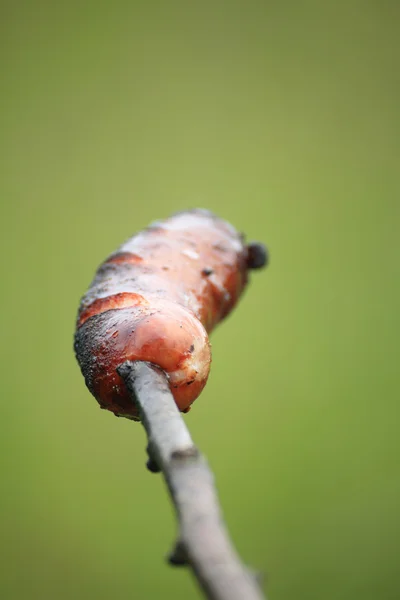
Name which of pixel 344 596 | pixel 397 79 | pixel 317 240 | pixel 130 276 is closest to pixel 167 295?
pixel 130 276

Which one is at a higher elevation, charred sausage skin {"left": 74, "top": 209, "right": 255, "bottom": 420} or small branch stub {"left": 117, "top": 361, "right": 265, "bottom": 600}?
charred sausage skin {"left": 74, "top": 209, "right": 255, "bottom": 420}

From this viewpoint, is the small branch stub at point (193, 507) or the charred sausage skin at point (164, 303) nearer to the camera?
the small branch stub at point (193, 507)

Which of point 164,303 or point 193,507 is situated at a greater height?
point 164,303

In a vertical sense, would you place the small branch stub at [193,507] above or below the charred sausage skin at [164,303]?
below

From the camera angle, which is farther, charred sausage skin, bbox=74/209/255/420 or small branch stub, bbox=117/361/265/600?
charred sausage skin, bbox=74/209/255/420

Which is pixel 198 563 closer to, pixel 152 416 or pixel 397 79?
pixel 152 416
